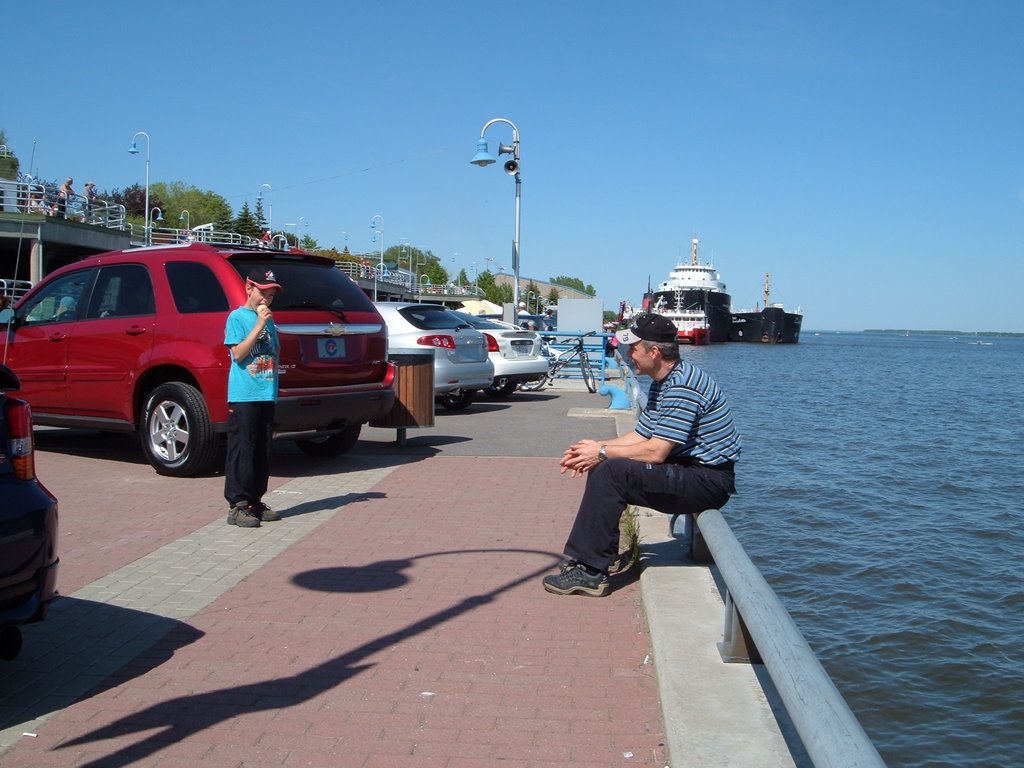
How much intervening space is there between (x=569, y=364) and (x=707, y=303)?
248ft

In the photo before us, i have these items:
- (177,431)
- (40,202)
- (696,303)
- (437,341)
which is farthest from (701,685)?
(696,303)

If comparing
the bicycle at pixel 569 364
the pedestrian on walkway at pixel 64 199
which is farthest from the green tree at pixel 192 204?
the bicycle at pixel 569 364

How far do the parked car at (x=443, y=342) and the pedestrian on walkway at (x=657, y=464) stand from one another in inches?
350

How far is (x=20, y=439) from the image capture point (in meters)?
4.06

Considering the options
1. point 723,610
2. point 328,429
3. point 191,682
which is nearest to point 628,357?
point 723,610

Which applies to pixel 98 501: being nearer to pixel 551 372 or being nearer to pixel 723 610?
pixel 723 610

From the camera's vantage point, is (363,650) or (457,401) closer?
(363,650)

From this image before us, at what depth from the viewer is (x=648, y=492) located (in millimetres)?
5266

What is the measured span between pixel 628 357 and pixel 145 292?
521 cm

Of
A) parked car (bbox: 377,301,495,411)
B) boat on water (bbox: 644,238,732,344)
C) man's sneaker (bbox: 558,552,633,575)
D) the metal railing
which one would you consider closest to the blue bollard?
parked car (bbox: 377,301,495,411)

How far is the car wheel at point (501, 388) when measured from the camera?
18.1m

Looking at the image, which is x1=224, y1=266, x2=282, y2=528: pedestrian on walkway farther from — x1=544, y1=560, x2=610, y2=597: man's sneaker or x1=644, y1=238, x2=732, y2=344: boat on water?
x1=644, y1=238, x2=732, y2=344: boat on water

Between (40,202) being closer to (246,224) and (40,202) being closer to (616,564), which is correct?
(616,564)

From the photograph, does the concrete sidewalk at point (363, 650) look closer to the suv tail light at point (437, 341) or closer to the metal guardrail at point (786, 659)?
the metal guardrail at point (786, 659)
